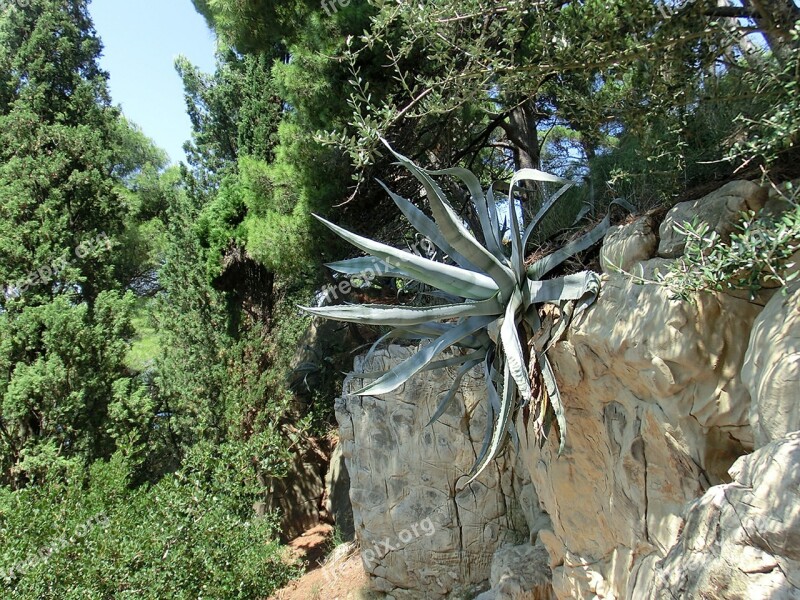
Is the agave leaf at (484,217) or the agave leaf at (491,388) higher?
the agave leaf at (484,217)

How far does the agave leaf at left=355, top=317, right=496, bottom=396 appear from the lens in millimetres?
3568

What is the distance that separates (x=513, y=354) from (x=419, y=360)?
2.20ft

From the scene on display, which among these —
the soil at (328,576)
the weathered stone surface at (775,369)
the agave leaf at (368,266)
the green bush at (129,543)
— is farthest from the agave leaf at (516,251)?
the soil at (328,576)

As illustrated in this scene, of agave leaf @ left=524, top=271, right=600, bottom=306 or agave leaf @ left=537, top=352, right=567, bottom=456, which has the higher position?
agave leaf @ left=524, top=271, right=600, bottom=306

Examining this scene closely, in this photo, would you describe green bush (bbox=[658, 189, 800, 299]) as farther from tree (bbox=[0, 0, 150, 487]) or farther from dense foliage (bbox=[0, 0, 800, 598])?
tree (bbox=[0, 0, 150, 487])

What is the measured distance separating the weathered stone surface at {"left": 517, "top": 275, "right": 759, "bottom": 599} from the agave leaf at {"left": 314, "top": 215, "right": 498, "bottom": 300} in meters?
0.57

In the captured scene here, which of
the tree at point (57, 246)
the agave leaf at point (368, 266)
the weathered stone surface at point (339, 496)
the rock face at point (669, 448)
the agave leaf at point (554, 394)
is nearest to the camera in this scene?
the rock face at point (669, 448)

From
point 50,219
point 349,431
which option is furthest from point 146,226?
point 349,431

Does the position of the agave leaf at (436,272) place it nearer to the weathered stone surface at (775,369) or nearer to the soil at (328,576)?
the weathered stone surface at (775,369)

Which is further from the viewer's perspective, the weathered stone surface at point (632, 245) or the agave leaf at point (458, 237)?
the agave leaf at point (458, 237)

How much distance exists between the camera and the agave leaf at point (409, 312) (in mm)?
3600

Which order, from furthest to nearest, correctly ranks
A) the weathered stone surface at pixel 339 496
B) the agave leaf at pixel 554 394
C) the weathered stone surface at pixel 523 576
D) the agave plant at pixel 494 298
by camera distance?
1. the weathered stone surface at pixel 339 496
2. the weathered stone surface at pixel 523 576
3. the agave plant at pixel 494 298
4. the agave leaf at pixel 554 394

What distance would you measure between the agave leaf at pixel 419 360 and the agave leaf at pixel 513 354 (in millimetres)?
288

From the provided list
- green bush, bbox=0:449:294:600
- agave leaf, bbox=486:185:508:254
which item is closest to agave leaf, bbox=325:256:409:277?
agave leaf, bbox=486:185:508:254
